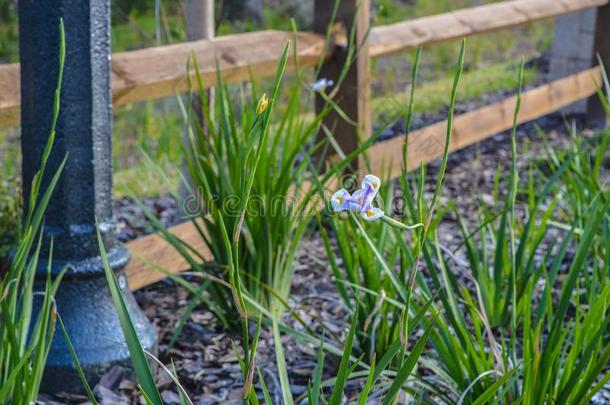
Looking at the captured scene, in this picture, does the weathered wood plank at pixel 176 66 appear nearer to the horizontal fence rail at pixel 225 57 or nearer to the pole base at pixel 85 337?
the horizontal fence rail at pixel 225 57

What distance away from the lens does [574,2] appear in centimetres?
449

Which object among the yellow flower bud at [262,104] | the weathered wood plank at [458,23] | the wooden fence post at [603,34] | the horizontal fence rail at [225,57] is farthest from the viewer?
the wooden fence post at [603,34]

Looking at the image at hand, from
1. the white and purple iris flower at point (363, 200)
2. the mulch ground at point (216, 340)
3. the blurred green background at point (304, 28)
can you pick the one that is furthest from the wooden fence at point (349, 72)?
the white and purple iris flower at point (363, 200)

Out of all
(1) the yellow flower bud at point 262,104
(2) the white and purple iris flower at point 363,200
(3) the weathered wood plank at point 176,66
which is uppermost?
(1) the yellow flower bud at point 262,104

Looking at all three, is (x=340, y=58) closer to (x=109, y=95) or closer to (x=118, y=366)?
(x=109, y=95)

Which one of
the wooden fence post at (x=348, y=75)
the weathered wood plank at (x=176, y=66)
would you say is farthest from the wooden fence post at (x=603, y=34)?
the weathered wood plank at (x=176, y=66)

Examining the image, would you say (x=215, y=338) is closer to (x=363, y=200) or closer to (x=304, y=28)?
(x=363, y=200)

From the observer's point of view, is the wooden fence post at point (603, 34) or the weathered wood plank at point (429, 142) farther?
the wooden fence post at point (603, 34)

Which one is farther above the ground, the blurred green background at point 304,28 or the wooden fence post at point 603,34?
the wooden fence post at point 603,34

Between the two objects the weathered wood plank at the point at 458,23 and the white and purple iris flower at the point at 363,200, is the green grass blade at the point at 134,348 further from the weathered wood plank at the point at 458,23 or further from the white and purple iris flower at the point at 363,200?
the weathered wood plank at the point at 458,23

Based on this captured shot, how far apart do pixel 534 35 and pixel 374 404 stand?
6515 mm

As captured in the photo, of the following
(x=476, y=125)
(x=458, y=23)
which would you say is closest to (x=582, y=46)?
(x=476, y=125)

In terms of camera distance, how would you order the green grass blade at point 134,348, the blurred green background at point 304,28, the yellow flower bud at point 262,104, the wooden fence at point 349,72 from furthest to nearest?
the blurred green background at point 304,28 → the wooden fence at point 349,72 → the green grass blade at point 134,348 → the yellow flower bud at point 262,104

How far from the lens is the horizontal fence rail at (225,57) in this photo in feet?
7.34
